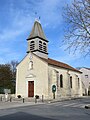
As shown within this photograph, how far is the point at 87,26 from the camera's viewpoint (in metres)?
18.3

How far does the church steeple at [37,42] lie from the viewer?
106 feet

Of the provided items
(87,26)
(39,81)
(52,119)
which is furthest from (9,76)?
(52,119)

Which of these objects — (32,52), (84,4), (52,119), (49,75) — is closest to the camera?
(52,119)

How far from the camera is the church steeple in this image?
3219cm

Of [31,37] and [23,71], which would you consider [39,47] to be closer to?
[31,37]

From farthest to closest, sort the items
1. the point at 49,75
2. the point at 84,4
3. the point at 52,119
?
the point at 49,75, the point at 84,4, the point at 52,119

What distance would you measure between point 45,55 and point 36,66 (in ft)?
11.8

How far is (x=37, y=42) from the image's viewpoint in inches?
1271

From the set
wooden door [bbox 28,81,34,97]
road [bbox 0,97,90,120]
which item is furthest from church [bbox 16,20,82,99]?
road [bbox 0,97,90,120]

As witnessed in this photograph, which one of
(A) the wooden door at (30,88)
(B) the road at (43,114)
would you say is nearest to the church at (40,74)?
(A) the wooden door at (30,88)

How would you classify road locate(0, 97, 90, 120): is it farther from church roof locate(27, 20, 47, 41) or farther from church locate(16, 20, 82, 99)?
church roof locate(27, 20, 47, 41)

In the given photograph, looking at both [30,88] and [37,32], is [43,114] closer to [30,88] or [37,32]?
[30,88]

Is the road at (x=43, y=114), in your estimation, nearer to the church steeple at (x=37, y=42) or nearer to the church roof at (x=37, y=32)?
the church steeple at (x=37, y=42)

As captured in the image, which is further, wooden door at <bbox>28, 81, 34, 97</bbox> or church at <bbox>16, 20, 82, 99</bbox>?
wooden door at <bbox>28, 81, 34, 97</bbox>
